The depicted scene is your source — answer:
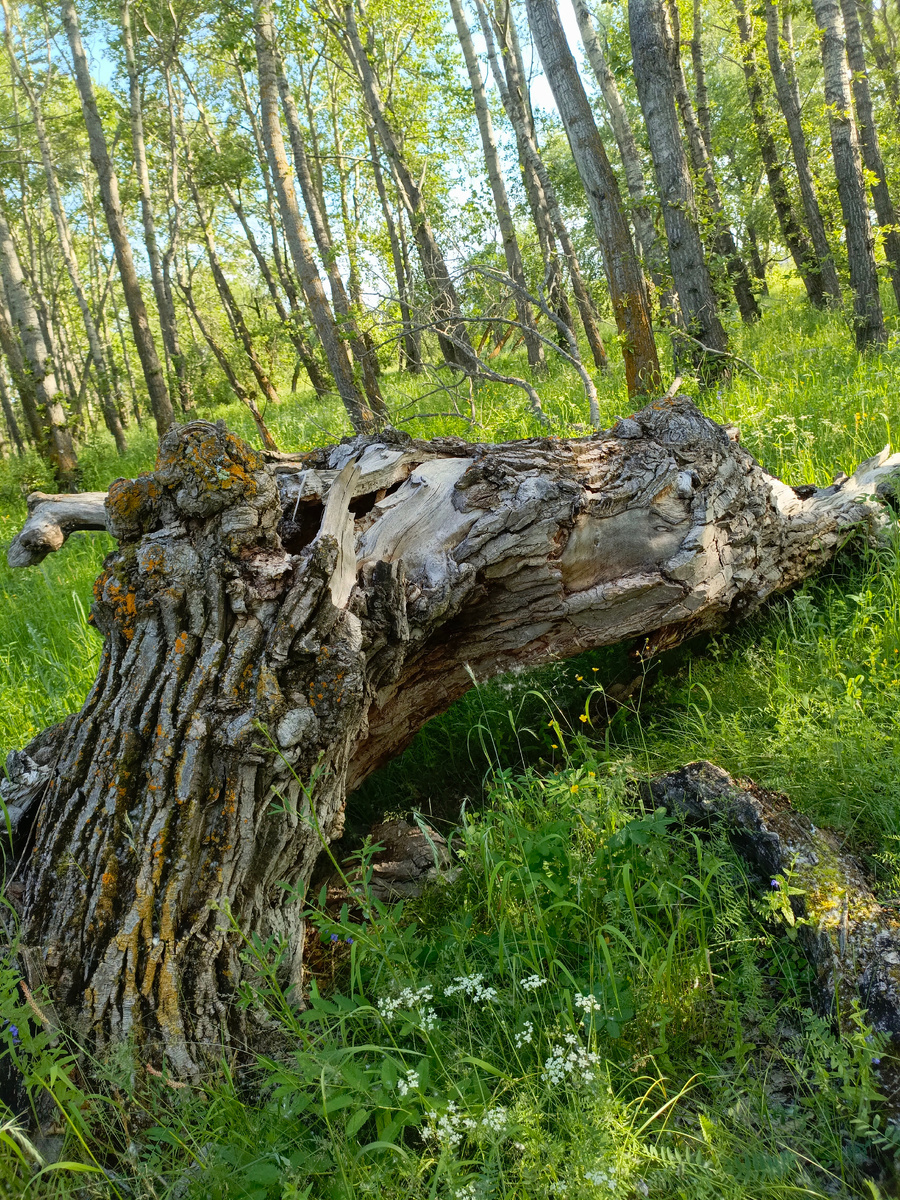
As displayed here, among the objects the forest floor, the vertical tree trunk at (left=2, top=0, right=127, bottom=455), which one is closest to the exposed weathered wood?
the forest floor

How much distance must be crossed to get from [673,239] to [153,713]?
7.14 metres

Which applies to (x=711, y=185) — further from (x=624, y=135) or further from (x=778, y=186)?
(x=778, y=186)

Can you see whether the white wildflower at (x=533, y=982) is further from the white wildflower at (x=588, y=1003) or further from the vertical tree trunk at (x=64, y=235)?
the vertical tree trunk at (x=64, y=235)

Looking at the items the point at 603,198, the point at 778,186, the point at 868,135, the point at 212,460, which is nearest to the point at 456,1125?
Answer: the point at 212,460

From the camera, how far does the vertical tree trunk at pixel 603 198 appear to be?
6844 mm

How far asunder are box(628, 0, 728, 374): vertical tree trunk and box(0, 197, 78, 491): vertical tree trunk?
9.58 metres

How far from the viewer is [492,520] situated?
3029mm

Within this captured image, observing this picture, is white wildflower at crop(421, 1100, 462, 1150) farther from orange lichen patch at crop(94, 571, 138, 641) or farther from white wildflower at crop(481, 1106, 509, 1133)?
orange lichen patch at crop(94, 571, 138, 641)

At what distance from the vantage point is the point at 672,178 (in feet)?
23.0

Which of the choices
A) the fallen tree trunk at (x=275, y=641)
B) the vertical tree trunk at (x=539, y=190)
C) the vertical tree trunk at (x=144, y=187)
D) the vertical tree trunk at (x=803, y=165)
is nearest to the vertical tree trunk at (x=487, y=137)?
the vertical tree trunk at (x=539, y=190)

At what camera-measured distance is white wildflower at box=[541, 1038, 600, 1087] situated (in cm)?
165

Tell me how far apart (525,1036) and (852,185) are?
9.92 m

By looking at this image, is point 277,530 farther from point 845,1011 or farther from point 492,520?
point 845,1011

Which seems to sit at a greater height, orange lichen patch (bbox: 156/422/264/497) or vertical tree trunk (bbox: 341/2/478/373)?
vertical tree trunk (bbox: 341/2/478/373)
